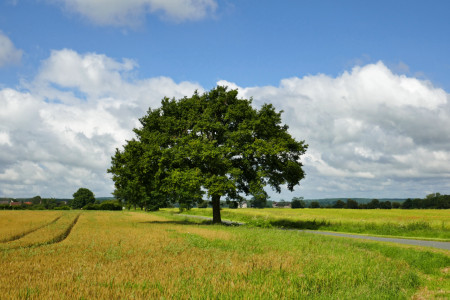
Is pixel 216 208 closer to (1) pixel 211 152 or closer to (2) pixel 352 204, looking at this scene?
(1) pixel 211 152

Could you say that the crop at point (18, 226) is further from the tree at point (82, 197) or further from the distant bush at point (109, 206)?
the tree at point (82, 197)

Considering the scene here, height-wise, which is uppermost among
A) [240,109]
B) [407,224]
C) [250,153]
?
[240,109]

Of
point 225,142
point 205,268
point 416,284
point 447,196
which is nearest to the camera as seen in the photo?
point 205,268

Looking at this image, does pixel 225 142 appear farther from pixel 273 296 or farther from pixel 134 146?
pixel 273 296

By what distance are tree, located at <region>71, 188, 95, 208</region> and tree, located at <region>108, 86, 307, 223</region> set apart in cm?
14066

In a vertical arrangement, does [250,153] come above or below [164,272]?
above

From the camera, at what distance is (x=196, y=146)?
108 feet

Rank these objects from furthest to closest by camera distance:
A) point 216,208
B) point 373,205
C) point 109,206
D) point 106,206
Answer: point 373,205 < point 109,206 < point 106,206 < point 216,208

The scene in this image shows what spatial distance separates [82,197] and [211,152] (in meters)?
153

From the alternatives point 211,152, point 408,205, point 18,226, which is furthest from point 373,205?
point 18,226

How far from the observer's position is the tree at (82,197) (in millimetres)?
165625

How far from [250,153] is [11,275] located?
25.8 meters

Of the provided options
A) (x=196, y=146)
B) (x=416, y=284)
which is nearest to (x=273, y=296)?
(x=416, y=284)

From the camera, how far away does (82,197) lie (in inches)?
6560
